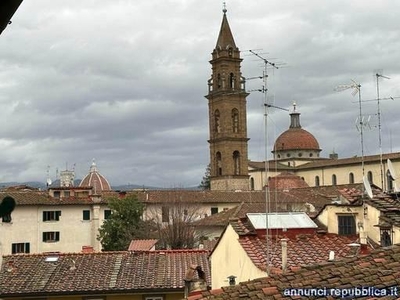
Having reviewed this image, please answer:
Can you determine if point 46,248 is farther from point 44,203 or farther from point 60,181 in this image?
point 60,181

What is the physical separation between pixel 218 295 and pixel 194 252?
1111cm

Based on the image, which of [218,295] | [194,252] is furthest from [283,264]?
[194,252]

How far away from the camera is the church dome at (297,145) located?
9506 cm

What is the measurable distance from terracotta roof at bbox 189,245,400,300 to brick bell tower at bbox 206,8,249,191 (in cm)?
6392

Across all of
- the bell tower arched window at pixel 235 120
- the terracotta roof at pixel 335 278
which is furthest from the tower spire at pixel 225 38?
the terracotta roof at pixel 335 278

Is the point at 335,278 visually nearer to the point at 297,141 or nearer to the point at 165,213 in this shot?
the point at 165,213

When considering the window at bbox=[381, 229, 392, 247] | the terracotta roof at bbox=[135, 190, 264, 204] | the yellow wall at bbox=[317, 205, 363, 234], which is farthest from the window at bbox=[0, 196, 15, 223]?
the terracotta roof at bbox=[135, 190, 264, 204]

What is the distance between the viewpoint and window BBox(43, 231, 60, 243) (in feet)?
149

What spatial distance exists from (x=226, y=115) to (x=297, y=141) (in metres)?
24.5

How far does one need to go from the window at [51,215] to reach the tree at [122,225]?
3.86 metres

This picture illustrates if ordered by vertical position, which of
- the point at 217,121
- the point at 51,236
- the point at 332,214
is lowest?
the point at 51,236

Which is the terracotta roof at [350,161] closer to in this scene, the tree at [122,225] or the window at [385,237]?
the tree at [122,225]

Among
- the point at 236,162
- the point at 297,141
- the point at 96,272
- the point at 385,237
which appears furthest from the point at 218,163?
the point at 385,237

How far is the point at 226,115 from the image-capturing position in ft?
246
